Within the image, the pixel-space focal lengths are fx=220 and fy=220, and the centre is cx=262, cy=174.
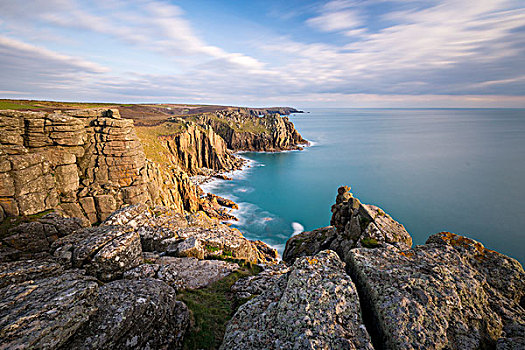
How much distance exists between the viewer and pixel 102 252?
11945 millimetres

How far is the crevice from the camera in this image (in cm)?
702

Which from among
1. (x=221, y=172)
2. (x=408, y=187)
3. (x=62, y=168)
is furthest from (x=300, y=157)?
(x=62, y=168)

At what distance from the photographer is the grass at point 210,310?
10.1m

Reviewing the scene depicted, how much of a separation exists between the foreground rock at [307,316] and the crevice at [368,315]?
0.55 metres

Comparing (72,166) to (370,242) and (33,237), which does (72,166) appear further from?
(370,242)

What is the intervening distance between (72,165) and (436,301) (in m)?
34.2

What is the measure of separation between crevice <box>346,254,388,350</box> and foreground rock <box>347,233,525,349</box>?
27 millimetres

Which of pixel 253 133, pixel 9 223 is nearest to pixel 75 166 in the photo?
pixel 9 223

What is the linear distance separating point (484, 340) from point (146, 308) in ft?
39.7

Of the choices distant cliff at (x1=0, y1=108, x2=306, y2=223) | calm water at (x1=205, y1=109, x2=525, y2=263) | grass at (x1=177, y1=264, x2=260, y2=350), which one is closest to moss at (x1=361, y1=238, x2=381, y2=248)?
grass at (x1=177, y1=264, x2=260, y2=350)

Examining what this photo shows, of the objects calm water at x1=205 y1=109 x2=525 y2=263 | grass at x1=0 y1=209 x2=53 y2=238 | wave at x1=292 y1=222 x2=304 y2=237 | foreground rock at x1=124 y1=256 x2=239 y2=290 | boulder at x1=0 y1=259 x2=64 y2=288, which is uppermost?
boulder at x1=0 y1=259 x2=64 y2=288

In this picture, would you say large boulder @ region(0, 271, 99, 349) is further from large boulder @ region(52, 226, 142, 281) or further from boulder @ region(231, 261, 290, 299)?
boulder @ region(231, 261, 290, 299)

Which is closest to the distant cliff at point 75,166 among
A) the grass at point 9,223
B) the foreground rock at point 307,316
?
the grass at point 9,223

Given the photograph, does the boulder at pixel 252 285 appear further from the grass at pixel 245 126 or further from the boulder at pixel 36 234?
the grass at pixel 245 126
